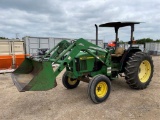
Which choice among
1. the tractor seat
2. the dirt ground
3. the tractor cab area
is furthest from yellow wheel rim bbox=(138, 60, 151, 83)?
the tractor seat

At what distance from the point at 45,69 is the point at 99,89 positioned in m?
1.73

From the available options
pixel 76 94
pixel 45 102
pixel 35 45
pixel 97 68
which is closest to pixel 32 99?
pixel 45 102

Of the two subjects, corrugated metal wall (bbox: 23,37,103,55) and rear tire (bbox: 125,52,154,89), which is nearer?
rear tire (bbox: 125,52,154,89)

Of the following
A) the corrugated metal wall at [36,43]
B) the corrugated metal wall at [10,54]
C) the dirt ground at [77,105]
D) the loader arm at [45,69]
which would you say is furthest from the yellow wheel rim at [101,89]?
the corrugated metal wall at [36,43]

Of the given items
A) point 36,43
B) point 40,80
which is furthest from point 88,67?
point 36,43

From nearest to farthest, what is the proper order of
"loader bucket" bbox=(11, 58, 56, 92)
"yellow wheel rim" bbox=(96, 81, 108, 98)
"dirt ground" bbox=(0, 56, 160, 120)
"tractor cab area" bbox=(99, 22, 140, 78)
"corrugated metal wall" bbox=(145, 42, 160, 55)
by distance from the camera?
1. "loader bucket" bbox=(11, 58, 56, 92)
2. "dirt ground" bbox=(0, 56, 160, 120)
3. "yellow wheel rim" bbox=(96, 81, 108, 98)
4. "tractor cab area" bbox=(99, 22, 140, 78)
5. "corrugated metal wall" bbox=(145, 42, 160, 55)

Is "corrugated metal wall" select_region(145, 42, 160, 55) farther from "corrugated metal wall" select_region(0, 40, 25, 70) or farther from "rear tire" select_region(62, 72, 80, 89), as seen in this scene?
"rear tire" select_region(62, 72, 80, 89)

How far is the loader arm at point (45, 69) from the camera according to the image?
397cm

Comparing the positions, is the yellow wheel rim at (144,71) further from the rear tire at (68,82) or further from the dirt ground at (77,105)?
the rear tire at (68,82)

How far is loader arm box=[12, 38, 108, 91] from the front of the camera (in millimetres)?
3967

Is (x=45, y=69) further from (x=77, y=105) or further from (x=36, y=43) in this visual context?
(x=36, y=43)

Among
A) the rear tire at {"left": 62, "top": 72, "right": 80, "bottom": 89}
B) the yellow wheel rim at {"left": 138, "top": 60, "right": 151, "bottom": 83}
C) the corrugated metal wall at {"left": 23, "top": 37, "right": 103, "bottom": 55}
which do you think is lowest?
the rear tire at {"left": 62, "top": 72, "right": 80, "bottom": 89}

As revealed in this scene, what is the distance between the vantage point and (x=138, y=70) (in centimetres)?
565

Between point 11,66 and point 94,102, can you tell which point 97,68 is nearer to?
point 94,102
